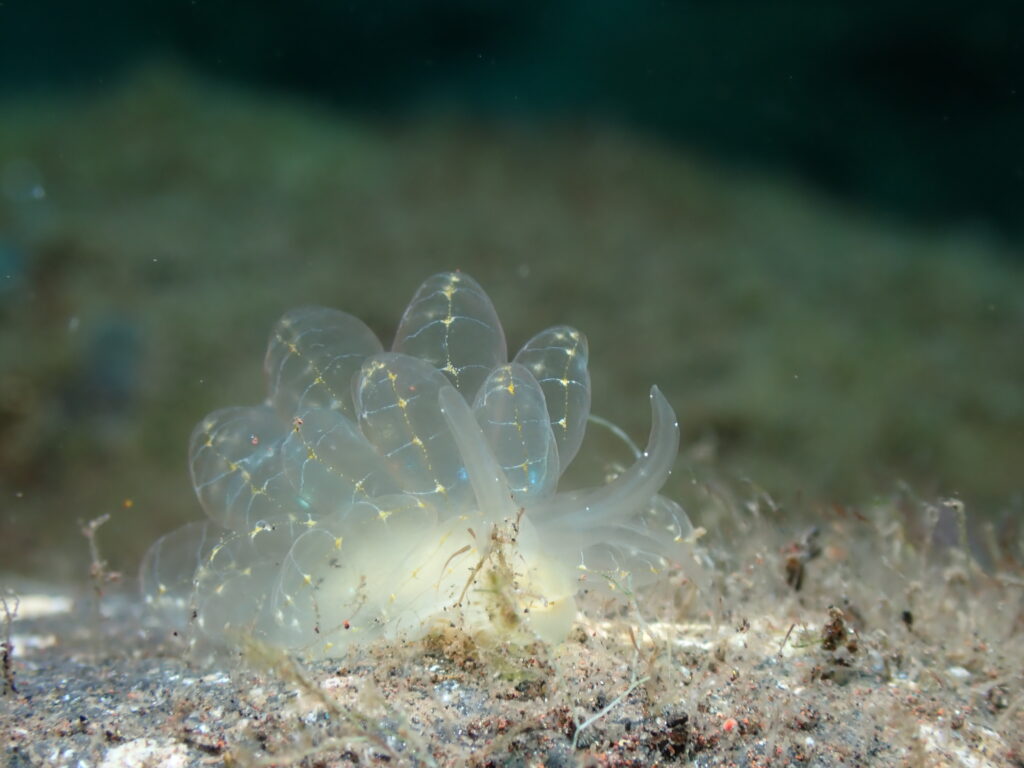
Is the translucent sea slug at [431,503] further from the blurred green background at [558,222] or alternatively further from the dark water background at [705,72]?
the dark water background at [705,72]

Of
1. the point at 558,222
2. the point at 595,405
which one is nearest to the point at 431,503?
the point at 595,405

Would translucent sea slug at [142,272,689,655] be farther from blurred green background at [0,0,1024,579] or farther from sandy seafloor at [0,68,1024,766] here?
blurred green background at [0,0,1024,579]

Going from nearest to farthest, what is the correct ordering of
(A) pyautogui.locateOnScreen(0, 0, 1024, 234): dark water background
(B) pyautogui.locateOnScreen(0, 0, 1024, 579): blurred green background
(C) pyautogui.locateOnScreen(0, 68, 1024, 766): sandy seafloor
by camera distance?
1. (C) pyautogui.locateOnScreen(0, 68, 1024, 766): sandy seafloor
2. (B) pyautogui.locateOnScreen(0, 0, 1024, 579): blurred green background
3. (A) pyautogui.locateOnScreen(0, 0, 1024, 234): dark water background

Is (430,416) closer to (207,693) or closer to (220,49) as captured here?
(207,693)

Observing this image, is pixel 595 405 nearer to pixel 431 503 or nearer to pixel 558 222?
pixel 558 222

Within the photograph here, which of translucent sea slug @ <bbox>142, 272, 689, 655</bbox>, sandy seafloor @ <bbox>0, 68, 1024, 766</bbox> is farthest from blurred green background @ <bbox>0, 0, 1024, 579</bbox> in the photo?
translucent sea slug @ <bbox>142, 272, 689, 655</bbox>
